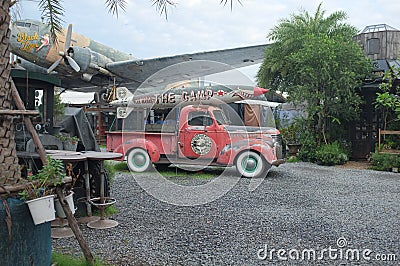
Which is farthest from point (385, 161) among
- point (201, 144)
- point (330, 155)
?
point (201, 144)

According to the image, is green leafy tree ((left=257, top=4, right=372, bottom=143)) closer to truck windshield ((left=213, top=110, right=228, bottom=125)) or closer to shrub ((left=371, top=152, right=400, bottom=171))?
shrub ((left=371, top=152, right=400, bottom=171))

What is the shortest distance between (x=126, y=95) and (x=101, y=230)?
8689 millimetres

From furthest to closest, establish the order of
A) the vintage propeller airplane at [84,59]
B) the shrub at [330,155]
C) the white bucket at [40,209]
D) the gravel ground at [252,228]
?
1. the shrub at [330,155]
2. the vintage propeller airplane at [84,59]
3. the gravel ground at [252,228]
4. the white bucket at [40,209]

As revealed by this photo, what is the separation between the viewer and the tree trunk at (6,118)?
2.62 meters

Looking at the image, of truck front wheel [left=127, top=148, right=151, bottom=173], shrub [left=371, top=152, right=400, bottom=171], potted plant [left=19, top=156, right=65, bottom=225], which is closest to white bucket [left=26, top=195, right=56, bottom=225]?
potted plant [left=19, top=156, right=65, bottom=225]

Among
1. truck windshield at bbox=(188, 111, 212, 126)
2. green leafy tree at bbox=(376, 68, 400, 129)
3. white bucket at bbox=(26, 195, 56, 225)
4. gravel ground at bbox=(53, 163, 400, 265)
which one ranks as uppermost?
green leafy tree at bbox=(376, 68, 400, 129)

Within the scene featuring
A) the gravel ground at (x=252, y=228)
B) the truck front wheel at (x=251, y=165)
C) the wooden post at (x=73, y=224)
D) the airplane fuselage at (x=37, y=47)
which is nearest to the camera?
the wooden post at (x=73, y=224)

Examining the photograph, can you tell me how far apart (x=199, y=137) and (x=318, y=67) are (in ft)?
17.3

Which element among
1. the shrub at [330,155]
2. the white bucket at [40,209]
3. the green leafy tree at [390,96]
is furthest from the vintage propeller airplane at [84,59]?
the white bucket at [40,209]

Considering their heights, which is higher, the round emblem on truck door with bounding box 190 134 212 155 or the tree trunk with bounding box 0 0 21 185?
the tree trunk with bounding box 0 0 21 185

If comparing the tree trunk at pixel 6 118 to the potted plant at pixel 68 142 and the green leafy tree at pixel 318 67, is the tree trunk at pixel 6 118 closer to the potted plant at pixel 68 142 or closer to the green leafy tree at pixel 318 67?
the potted plant at pixel 68 142

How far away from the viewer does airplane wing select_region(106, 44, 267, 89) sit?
9.05 m

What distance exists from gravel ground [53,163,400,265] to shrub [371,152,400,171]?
3.38 meters

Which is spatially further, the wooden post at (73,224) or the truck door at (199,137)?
the truck door at (199,137)
